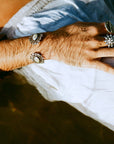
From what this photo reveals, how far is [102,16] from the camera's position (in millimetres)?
1003

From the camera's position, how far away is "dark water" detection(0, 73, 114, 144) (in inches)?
40.8

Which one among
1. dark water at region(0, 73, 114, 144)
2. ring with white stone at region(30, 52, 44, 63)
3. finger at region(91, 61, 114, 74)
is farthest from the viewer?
dark water at region(0, 73, 114, 144)

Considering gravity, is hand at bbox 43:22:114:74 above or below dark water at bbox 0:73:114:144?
above

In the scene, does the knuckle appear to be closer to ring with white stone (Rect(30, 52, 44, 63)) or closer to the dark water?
ring with white stone (Rect(30, 52, 44, 63))

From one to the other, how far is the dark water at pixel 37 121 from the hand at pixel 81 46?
0.52 metres

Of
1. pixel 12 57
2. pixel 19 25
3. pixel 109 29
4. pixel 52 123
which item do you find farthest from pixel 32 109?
pixel 109 29

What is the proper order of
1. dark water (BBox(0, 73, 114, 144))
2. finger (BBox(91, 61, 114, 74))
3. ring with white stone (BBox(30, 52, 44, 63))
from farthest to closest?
1. dark water (BBox(0, 73, 114, 144))
2. ring with white stone (BBox(30, 52, 44, 63))
3. finger (BBox(91, 61, 114, 74))

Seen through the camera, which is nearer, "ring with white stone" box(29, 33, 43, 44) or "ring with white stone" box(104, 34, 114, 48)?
"ring with white stone" box(104, 34, 114, 48)

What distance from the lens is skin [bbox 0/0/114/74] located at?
0.69 meters

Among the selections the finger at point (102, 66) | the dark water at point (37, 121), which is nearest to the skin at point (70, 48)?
the finger at point (102, 66)

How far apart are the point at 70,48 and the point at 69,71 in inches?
4.7

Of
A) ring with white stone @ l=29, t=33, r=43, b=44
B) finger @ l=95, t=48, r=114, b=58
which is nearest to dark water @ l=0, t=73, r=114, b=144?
ring with white stone @ l=29, t=33, r=43, b=44

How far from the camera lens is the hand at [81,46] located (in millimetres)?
681

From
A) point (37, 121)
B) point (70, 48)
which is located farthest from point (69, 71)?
point (37, 121)
